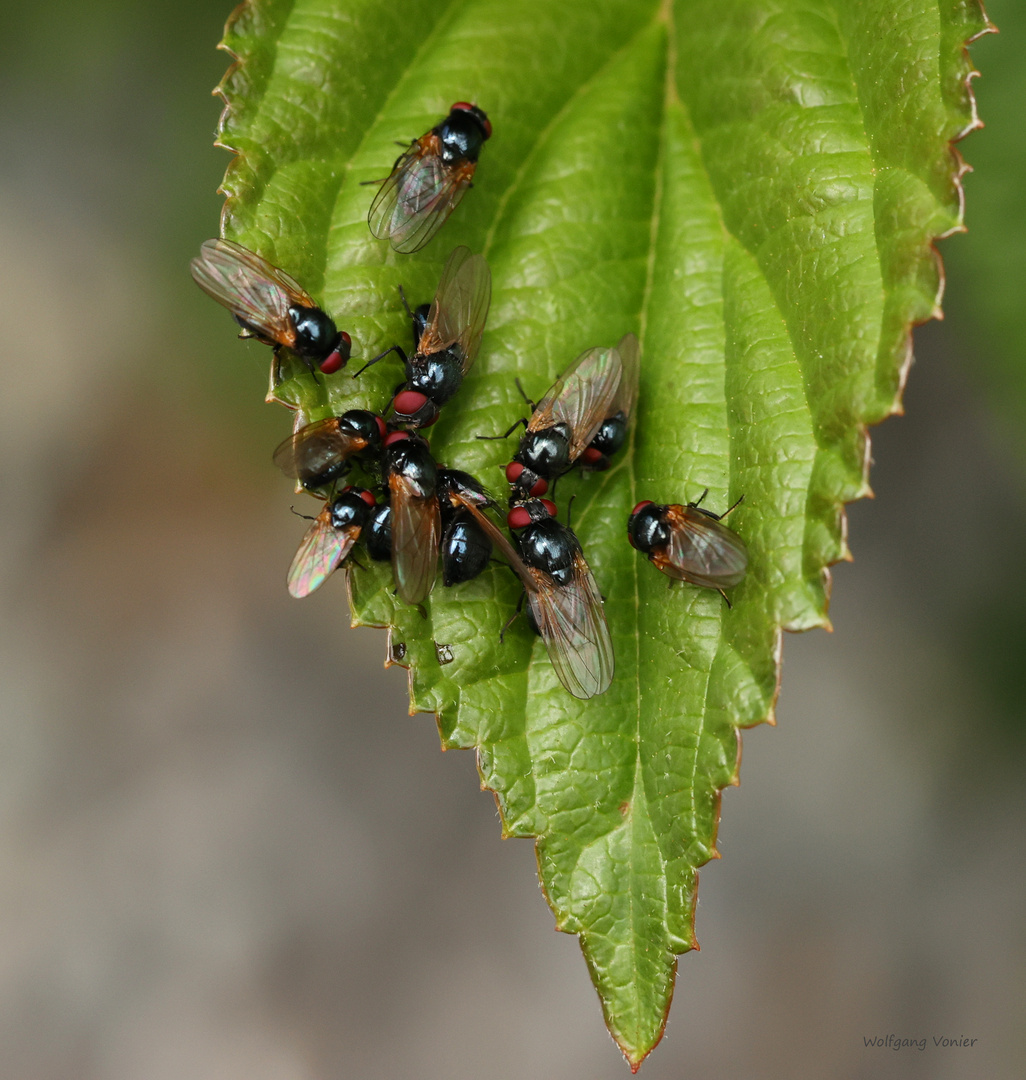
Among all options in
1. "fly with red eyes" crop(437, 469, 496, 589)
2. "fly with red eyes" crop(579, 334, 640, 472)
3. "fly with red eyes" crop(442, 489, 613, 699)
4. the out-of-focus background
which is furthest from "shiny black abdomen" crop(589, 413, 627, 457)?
the out-of-focus background

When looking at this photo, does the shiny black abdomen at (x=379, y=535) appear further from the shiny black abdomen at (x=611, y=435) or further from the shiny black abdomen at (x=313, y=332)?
the shiny black abdomen at (x=611, y=435)

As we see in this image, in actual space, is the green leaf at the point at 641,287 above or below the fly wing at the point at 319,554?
above

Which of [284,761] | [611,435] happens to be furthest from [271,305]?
[284,761]

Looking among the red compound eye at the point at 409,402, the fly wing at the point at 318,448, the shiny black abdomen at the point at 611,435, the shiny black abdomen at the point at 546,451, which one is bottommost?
the fly wing at the point at 318,448

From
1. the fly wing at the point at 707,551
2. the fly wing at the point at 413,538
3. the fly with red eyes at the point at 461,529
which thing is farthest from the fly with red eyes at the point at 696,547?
the fly wing at the point at 413,538

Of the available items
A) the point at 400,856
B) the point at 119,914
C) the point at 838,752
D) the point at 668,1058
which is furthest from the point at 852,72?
the point at 119,914

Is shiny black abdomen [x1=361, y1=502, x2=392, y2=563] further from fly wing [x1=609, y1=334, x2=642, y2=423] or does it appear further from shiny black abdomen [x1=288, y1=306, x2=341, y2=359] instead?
fly wing [x1=609, y1=334, x2=642, y2=423]
